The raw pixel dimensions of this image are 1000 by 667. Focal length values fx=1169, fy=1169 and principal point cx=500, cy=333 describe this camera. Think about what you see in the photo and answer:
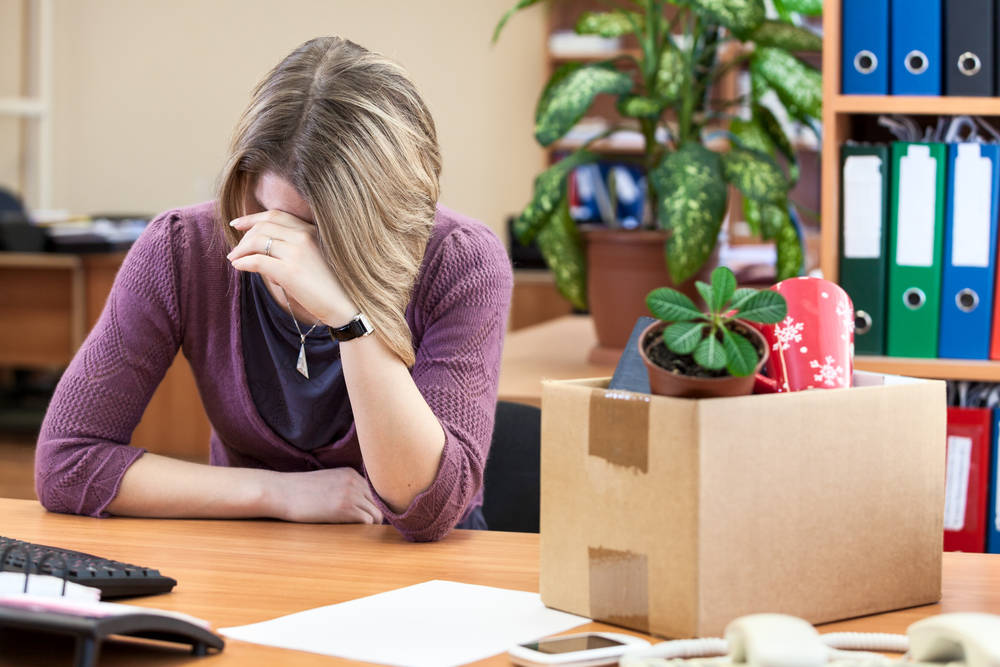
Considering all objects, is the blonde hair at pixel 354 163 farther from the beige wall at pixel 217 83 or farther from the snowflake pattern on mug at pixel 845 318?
the beige wall at pixel 217 83

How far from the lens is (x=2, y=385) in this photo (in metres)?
5.86

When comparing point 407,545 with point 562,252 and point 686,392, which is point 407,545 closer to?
point 686,392

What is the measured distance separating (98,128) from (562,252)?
4.71 metres

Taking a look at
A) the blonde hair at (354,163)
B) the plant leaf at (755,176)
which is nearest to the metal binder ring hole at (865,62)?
the plant leaf at (755,176)

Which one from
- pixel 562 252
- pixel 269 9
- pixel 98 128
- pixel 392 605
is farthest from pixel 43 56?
pixel 392 605

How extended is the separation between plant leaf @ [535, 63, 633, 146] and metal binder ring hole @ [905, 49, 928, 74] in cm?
62

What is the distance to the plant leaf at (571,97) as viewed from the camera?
7.37ft

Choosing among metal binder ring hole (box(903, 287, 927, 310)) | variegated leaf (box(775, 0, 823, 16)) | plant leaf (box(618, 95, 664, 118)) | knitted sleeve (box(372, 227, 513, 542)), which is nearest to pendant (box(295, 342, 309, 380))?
knitted sleeve (box(372, 227, 513, 542))

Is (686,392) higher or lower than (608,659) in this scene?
higher

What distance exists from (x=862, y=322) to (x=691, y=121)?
67 centimetres

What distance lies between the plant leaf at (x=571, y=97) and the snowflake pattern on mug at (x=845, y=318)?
4.61 feet

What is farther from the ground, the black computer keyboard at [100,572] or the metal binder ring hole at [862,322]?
the metal binder ring hole at [862,322]

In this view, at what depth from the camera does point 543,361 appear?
2457mm

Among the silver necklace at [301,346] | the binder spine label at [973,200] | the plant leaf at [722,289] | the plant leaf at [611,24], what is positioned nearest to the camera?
the plant leaf at [722,289]
